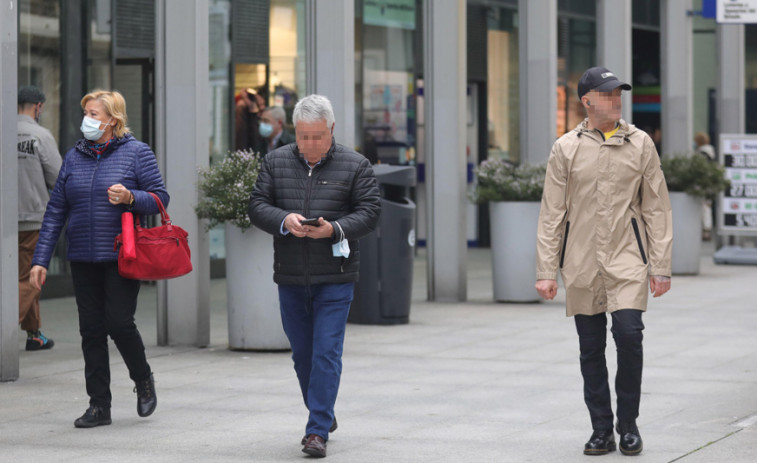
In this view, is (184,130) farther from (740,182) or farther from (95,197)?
(740,182)

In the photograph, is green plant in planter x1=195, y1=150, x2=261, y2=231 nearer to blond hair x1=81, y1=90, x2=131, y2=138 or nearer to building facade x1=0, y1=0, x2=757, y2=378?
building facade x1=0, y1=0, x2=757, y2=378

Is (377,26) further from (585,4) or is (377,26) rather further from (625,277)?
(625,277)

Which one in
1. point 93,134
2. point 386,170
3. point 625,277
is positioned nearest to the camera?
point 625,277

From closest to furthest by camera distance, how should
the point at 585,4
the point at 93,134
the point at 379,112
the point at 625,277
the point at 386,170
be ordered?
the point at 625,277, the point at 93,134, the point at 386,170, the point at 379,112, the point at 585,4

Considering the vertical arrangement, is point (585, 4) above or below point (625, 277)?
above

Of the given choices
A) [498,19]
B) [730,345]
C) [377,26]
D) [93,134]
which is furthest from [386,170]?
[498,19]

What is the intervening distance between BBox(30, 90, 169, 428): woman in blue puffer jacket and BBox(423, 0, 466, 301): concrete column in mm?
6848

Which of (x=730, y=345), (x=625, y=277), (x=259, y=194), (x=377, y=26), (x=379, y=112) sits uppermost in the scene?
(x=377, y=26)

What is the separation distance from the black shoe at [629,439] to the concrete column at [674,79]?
44.4ft

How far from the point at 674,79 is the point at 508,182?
6848 mm

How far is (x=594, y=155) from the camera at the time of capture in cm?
632

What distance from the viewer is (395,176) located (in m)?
12.0

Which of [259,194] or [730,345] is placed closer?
[259,194]

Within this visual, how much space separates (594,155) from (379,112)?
45.2 ft
